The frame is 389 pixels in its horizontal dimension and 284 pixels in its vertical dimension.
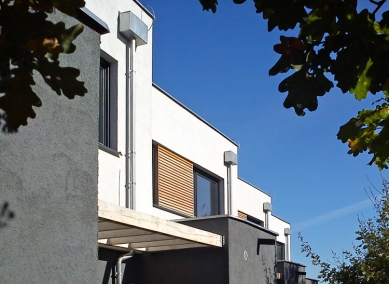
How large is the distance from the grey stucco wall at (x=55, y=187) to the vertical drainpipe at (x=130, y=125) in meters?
4.62

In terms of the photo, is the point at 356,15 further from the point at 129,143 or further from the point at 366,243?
the point at 366,243

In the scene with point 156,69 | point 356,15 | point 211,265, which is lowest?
point 211,265

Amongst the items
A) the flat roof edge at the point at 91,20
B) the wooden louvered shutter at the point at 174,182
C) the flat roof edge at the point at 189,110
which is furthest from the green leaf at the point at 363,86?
the flat roof edge at the point at 189,110

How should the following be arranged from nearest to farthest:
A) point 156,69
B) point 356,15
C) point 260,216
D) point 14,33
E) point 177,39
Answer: point 14,33 → point 356,15 → point 177,39 → point 156,69 → point 260,216

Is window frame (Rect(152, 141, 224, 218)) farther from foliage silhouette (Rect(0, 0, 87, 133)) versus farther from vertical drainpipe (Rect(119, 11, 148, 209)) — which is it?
foliage silhouette (Rect(0, 0, 87, 133))

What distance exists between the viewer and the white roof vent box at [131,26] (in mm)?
11117

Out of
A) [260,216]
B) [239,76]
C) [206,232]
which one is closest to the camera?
[239,76]

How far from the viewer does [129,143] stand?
36.2 feet

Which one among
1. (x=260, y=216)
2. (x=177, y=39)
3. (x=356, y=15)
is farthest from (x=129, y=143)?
(x=260, y=216)

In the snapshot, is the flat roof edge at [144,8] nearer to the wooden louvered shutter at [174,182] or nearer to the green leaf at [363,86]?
the wooden louvered shutter at [174,182]

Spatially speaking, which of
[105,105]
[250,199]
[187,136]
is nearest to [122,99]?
[105,105]

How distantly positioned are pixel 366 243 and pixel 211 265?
112 inches

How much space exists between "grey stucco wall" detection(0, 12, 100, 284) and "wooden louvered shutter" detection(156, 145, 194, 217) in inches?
254

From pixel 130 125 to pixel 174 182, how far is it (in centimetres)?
258
